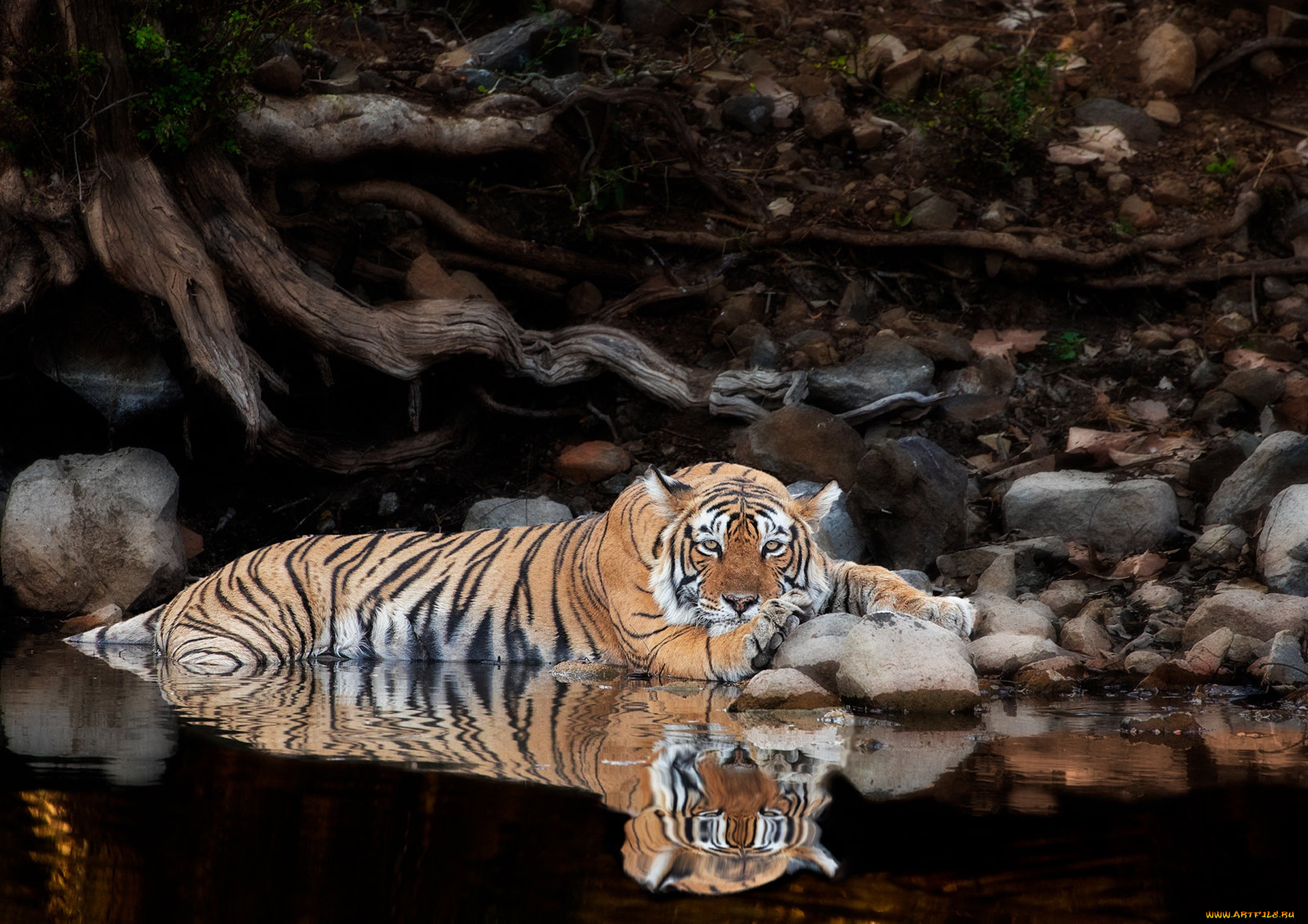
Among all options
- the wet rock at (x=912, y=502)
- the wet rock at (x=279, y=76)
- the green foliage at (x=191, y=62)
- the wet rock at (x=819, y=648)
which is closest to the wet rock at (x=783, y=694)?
the wet rock at (x=819, y=648)

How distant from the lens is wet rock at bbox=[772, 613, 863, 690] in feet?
17.0

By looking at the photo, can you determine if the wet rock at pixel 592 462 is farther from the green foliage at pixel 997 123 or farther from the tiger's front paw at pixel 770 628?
the green foliage at pixel 997 123

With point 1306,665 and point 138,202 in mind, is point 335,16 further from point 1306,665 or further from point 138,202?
point 1306,665

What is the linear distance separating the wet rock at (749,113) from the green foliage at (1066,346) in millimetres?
3474

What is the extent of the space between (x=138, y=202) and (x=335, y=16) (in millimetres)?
4042

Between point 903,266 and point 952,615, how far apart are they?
5373 millimetres

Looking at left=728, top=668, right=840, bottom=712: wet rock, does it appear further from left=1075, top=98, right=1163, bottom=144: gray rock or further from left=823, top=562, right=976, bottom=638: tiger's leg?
left=1075, top=98, right=1163, bottom=144: gray rock

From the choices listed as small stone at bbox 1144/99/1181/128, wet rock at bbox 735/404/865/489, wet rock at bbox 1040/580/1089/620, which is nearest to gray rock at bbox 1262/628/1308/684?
wet rock at bbox 1040/580/1089/620

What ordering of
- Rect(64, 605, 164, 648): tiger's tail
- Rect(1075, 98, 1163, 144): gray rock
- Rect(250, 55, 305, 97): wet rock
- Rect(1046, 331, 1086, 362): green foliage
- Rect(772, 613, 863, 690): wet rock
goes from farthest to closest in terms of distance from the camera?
1. Rect(1075, 98, 1163, 144): gray rock
2. Rect(1046, 331, 1086, 362): green foliage
3. Rect(250, 55, 305, 97): wet rock
4. Rect(64, 605, 164, 648): tiger's tail
5. Rect(772, 613, 863, 690): wet rock

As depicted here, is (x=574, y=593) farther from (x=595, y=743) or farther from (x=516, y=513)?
(x=595, y=743)

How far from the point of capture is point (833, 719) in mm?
4715

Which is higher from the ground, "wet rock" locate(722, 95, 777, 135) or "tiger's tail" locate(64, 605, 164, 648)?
"wet rock" locate(722, 95, 777, 135)

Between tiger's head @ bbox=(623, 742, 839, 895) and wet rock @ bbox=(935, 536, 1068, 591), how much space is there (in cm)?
364

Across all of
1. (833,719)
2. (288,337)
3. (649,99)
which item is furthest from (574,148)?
(833,719)
